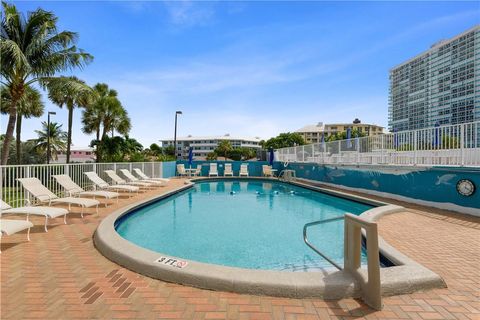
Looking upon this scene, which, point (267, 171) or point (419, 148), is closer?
point (419, 148)

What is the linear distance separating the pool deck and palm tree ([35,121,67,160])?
45606 mm

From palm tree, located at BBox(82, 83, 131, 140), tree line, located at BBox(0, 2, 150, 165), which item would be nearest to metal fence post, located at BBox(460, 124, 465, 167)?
tree line, located at BBox(0, 2, 150, 165)

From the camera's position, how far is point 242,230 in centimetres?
714

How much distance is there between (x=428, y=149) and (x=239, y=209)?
22.2ft

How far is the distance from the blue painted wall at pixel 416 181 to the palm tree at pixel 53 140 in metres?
45.0

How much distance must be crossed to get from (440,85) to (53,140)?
4558 inches

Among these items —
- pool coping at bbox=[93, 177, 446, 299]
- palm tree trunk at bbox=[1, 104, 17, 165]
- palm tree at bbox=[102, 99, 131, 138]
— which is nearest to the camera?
pool coping at bbox=[93, 177, 446, 299]

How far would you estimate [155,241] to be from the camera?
6.21 metres

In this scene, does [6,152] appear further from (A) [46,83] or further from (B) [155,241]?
(B) [155,241]

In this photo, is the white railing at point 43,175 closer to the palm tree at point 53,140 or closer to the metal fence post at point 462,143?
the metal fence post at point 462,143

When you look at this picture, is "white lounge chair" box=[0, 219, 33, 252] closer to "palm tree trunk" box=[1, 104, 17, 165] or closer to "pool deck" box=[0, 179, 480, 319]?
"pool deck" box=[0, 179, 480, 319]

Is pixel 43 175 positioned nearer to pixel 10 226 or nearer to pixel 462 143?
pixel 10 226

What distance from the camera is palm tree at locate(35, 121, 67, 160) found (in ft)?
136

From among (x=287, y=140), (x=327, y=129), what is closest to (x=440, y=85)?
(x=327, y=129)
